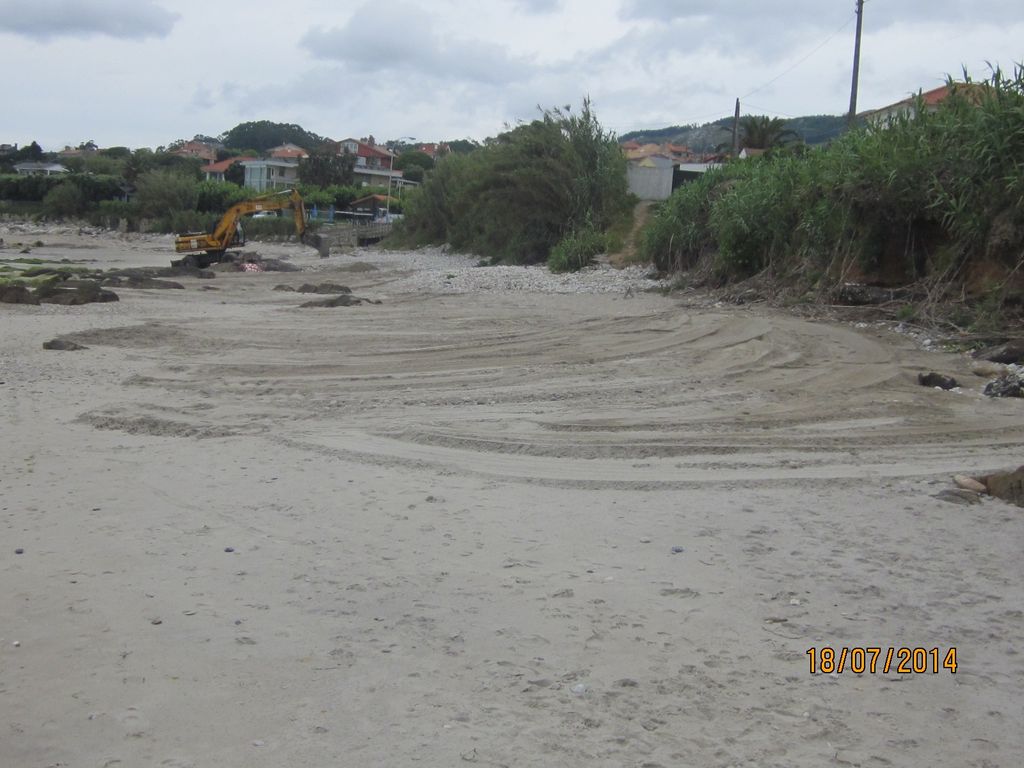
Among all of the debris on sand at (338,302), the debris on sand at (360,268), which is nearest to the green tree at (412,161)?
the debris on sand at (360,268)

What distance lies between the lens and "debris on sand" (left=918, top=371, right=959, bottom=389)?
35.4 ft

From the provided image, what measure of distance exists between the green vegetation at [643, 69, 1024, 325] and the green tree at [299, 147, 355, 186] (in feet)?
253

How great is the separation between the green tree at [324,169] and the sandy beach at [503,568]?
85272 millimetres

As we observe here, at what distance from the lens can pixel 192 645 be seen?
4.38 m

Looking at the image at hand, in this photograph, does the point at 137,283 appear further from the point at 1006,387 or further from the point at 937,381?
the point at 1006,387

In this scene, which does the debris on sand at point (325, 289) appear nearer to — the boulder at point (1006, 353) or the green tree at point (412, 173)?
the boulder at point (1006, 353)

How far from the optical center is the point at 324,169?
93875mm

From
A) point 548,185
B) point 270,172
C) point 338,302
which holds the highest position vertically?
point 270,172

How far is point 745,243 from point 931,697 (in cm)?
1755

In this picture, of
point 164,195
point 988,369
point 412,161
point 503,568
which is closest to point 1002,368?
point 988,369

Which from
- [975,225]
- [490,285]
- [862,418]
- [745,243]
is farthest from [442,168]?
[862,418]

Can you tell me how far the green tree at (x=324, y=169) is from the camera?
308 ft

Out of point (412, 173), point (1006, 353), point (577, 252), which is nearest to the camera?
point (1006, 353)

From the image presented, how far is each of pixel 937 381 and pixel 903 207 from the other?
19.9 ft
